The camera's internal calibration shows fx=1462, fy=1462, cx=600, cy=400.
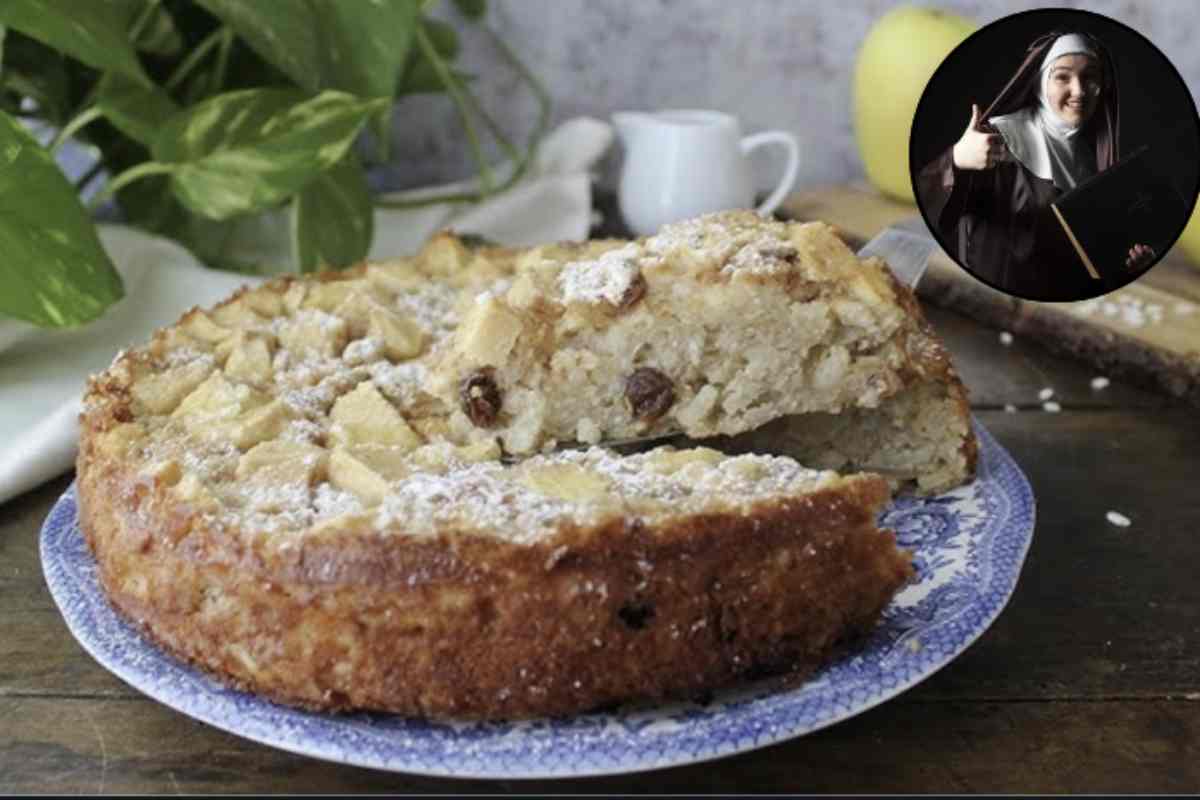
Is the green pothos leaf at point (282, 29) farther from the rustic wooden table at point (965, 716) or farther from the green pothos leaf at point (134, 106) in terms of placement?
the rustic wooden table at point (965, 716)

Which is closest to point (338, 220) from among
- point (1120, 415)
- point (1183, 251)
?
point (1120, 415)

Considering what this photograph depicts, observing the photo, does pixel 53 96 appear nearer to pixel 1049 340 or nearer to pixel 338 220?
pixel 338 220

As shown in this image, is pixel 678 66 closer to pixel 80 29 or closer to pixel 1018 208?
pixel 80 29

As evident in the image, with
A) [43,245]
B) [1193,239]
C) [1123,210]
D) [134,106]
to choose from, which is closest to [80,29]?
[134,106]

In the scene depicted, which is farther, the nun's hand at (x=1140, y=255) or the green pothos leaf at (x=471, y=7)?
the green pothos leaf at (x=471, y=7)

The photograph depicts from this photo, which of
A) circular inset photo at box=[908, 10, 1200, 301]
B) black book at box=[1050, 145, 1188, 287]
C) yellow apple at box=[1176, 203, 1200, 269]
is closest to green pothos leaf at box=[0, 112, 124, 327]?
circular inset photo at box=[908, 10, 1200, 301]

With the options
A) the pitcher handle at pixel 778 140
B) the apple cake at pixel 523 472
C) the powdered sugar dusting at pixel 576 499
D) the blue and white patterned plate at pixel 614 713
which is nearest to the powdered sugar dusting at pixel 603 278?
the apple cake at pixel 523 472
